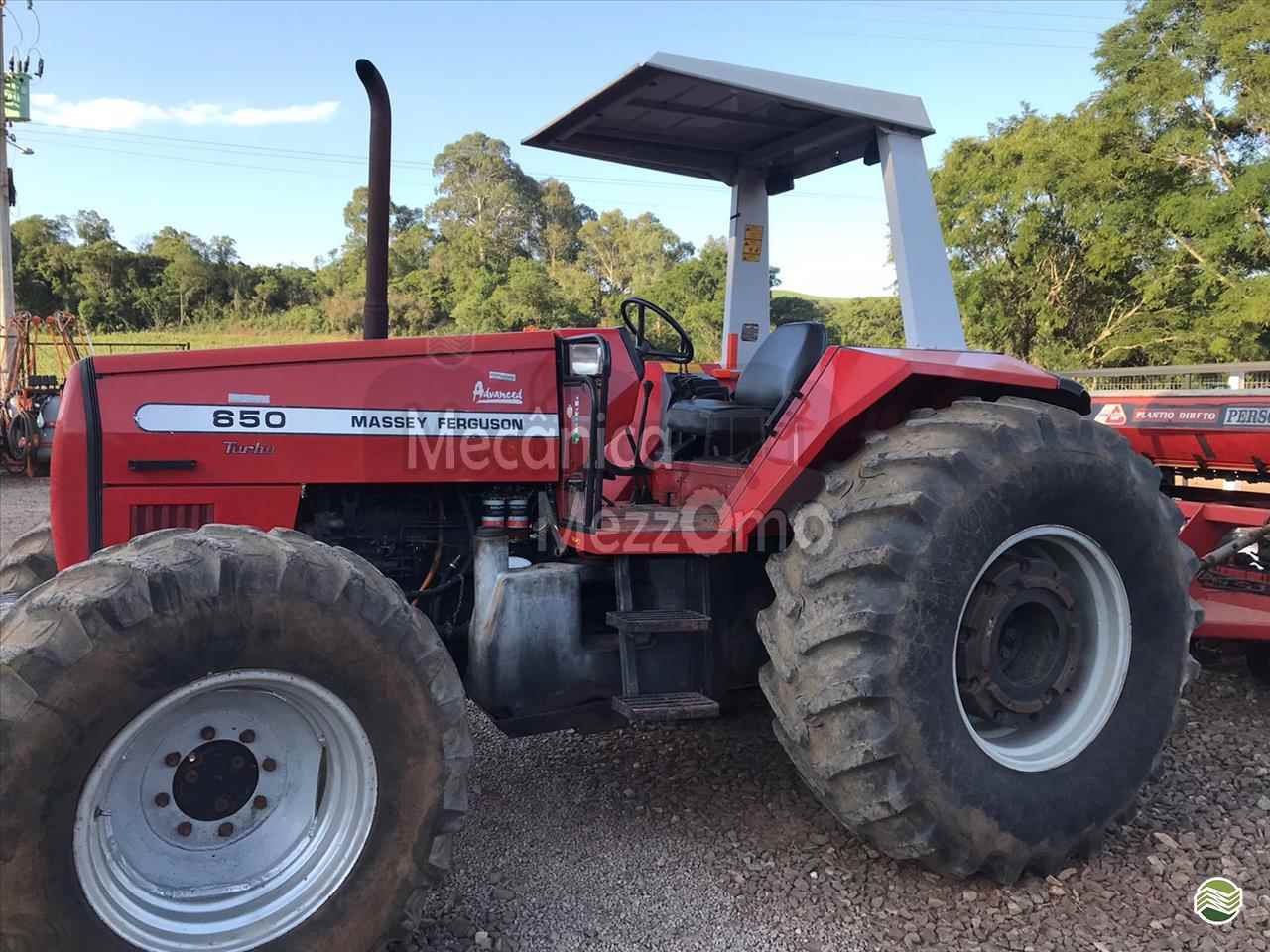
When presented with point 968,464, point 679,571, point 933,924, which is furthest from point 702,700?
point 968,464

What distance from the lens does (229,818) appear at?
2.30 metres

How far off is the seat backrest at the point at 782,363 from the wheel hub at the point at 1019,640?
3.76 feet

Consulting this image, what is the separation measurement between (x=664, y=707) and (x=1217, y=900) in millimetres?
1680

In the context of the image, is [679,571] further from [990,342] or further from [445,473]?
[990,342]

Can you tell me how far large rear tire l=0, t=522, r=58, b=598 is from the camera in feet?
11.4

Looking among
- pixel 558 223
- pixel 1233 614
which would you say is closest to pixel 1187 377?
pixel 1233 614

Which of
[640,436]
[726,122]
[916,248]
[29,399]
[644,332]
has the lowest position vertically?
[640,436]

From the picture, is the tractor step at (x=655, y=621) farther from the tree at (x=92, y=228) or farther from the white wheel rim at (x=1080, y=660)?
the tree at (x=92, y=228)

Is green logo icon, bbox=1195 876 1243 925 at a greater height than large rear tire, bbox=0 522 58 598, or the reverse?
large rear tire, bbox=0 522 58 598

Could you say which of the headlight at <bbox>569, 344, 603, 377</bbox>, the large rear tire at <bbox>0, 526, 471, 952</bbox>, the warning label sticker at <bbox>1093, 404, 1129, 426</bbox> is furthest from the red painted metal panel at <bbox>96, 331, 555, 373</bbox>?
the warning label sticker at <bbox>1093, 404, 1129, 426</bbox>

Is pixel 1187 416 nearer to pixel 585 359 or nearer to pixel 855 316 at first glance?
pixel 585 359

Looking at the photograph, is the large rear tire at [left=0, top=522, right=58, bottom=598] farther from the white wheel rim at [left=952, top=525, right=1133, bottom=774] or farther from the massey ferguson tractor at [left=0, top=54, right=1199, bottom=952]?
the white wheel rim at [left=952, top=525, right=1133, bottom=774]

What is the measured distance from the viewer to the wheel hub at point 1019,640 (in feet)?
9.68

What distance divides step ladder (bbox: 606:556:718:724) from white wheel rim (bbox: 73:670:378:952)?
0.93m
